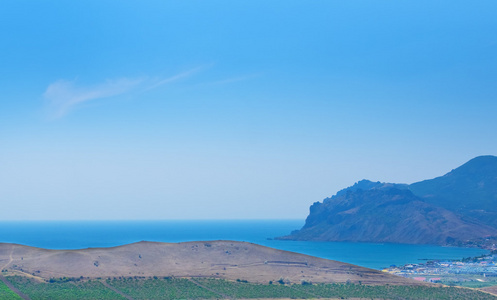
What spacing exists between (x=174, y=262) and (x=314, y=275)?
103 feet

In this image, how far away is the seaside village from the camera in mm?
137250

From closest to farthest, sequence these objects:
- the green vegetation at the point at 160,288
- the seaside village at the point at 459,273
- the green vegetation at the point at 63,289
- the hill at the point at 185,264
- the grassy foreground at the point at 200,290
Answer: the green vegetation at the point at 63,289 < the grassy foreground at the point at 200,290 < the green vegetation at the point at 160,288 < the hill at the point at 185,264 < the seaside village at the point at 459,273

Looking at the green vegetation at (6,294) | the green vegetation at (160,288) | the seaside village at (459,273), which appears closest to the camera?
the green vegetation at (6,294)

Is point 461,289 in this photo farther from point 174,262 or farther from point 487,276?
point 174,262

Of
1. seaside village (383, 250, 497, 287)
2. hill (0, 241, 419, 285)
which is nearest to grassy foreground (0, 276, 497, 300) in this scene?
hill (0, 241, 419, 285)

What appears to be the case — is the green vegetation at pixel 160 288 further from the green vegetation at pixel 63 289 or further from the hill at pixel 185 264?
the hill at pixel 185 264

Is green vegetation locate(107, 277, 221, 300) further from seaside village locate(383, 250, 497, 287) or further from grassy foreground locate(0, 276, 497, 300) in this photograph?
seaside village locate(383, 250, 497, 287)

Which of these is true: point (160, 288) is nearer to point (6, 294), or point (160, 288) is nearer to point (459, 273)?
point (6, 294)

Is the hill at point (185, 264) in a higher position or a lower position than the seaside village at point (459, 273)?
higher

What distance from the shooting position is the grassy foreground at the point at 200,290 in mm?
101188

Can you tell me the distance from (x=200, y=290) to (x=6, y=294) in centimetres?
3459

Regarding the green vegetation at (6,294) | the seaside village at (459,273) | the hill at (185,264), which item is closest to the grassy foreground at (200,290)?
the green vegetation at (6,294)

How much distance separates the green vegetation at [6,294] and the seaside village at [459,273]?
303 ft

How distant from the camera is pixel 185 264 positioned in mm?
123188
